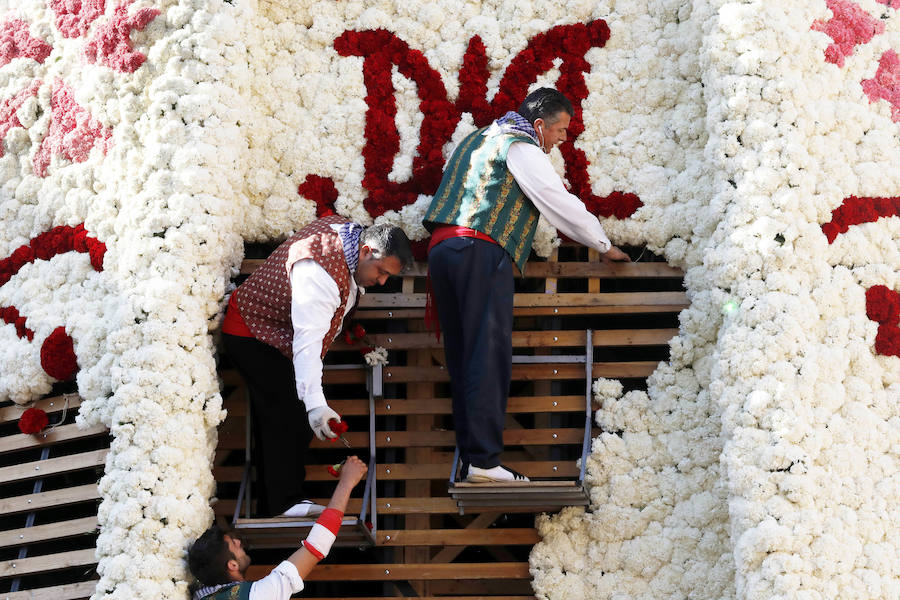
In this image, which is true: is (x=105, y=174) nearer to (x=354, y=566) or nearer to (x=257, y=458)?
(x=257, y=458)

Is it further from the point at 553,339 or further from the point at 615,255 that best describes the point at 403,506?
the point at 615,255

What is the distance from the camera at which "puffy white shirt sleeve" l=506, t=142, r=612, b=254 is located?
4.62 meters

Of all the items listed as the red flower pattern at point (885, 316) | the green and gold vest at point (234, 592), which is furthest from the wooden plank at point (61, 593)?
the red flower pattern at point (885, 316)

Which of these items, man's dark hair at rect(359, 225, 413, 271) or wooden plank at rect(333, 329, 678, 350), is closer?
man's dark hair at rect(359, 225, 413, 271)

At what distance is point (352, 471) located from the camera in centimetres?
446

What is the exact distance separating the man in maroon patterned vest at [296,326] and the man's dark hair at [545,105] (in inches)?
29.6

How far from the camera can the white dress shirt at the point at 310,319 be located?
172 inches

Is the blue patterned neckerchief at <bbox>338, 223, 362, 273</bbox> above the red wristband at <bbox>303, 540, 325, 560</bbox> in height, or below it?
above

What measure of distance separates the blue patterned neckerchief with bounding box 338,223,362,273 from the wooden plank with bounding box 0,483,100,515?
1.28m

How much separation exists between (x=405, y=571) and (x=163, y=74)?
2270mm

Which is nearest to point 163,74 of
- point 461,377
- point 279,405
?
point 279,405

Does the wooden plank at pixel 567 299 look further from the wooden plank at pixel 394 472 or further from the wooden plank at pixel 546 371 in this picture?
the wooden plank at pixel 394 472

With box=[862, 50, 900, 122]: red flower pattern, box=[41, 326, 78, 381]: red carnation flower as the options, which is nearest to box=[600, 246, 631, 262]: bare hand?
box=[862, 50, 900, 122]: red flower pattern

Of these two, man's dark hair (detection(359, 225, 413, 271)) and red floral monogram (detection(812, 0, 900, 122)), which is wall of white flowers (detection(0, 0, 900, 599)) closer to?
red floral monogram (detection(812, 0, 900, 122))
